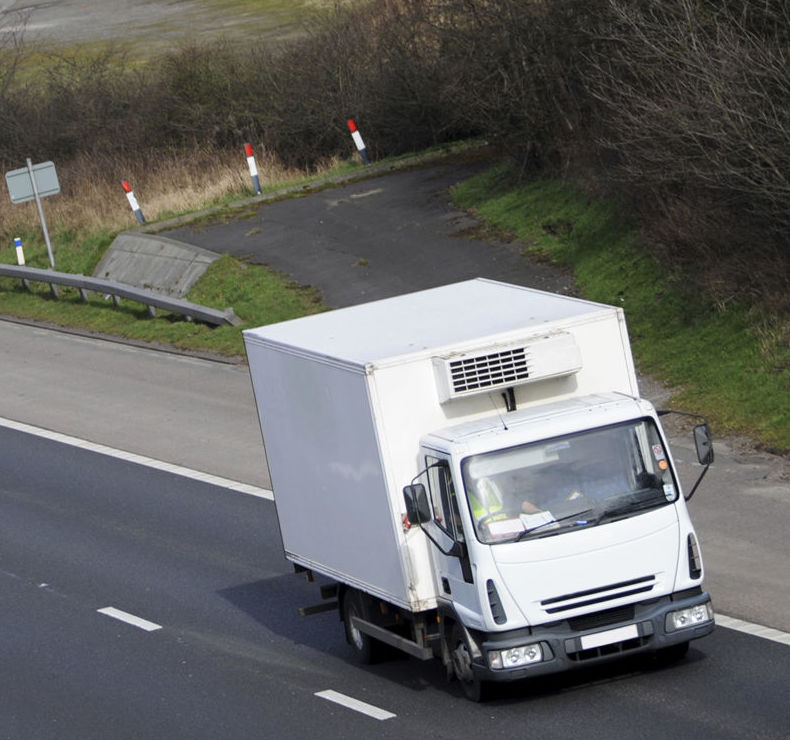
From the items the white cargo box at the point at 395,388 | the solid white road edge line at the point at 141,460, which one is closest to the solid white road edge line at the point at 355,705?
the white cargo box at the point at 395,388

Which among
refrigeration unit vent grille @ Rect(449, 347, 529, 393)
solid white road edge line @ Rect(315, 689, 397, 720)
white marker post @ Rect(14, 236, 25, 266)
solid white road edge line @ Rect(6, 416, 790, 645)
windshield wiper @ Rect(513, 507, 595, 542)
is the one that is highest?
white marker post @ Rect(14, 236, 25, 266)

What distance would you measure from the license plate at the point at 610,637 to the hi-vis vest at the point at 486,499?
99 centimetres

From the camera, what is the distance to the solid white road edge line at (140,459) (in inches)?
683

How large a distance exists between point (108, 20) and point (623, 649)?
72219 mm

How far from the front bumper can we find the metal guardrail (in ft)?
51.0

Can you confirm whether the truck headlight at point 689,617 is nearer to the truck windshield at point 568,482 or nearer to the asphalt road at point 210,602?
the asphalt road at point 210,602

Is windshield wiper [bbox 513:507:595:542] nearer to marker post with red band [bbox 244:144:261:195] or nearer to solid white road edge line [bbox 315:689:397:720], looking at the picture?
solid white road edge line [bbox 315:689:397:720]

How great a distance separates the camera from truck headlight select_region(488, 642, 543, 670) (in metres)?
9.56

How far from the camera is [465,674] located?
32.9 feet

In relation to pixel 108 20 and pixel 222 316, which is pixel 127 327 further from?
pixel 108 20

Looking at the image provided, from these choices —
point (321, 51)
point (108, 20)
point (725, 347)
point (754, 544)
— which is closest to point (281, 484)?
point (754, 544)

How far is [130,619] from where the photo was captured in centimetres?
1350

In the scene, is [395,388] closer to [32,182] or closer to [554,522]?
[554,522]

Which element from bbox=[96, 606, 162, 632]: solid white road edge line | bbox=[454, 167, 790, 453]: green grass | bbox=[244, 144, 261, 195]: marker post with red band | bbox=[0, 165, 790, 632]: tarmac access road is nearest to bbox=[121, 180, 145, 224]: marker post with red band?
bbox=[0, 165, 790, 632]: tarmac access road
